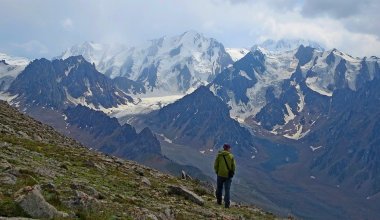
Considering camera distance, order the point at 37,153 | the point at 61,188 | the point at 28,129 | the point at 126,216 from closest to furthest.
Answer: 1. the point at 126,216
2. the point at 61,188
3. the point at 37,153
4. the point at 28,129

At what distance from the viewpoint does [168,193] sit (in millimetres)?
31859

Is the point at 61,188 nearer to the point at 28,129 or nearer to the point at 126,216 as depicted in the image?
the point at 126,216

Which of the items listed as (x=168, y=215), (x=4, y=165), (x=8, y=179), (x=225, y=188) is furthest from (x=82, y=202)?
(x=225, y=188)

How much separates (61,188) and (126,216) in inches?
151

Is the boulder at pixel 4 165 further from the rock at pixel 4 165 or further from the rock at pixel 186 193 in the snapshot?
the rock at pixel 186 193

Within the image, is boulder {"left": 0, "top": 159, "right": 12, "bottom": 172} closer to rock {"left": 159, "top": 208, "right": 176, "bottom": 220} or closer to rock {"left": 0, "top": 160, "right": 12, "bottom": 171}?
rock {"left": 0, "top": 160, "right": 12, "bottom": 171}

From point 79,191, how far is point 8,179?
9.82 ft

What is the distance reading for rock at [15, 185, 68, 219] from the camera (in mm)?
17653

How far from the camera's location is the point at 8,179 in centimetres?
2256

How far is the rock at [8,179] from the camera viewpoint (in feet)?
72.6

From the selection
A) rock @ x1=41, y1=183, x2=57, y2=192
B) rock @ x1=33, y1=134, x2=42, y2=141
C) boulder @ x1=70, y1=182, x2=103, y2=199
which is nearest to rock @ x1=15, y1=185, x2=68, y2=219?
rock @ x1=41, y1=183, x2=57, y2=192

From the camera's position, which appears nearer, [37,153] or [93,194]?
[93,194]

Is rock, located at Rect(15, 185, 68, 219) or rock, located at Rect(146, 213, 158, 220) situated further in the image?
rock, located at Rect(146, 213, 158, 220)

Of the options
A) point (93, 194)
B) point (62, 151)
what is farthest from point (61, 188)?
point (62, 151)
